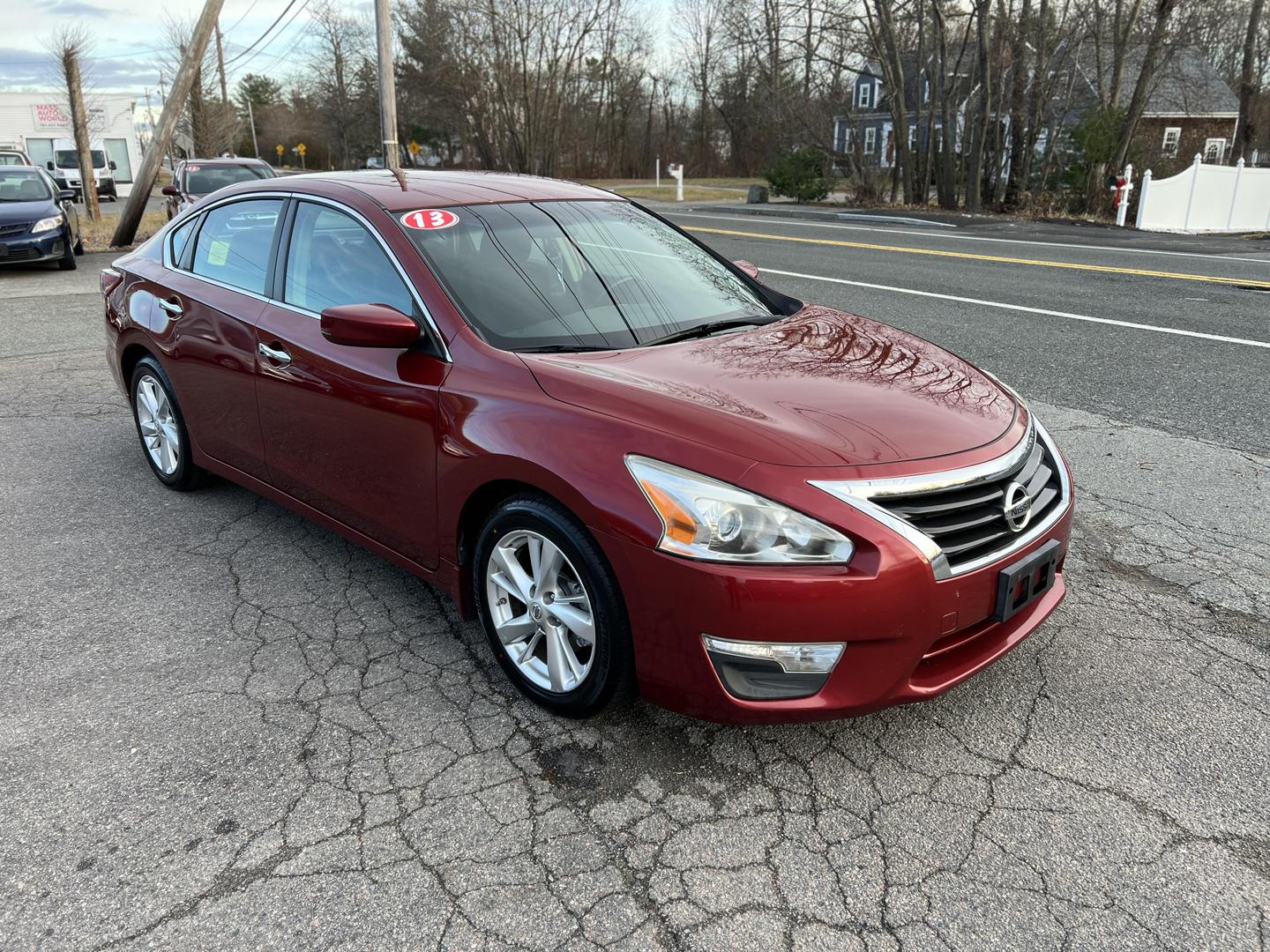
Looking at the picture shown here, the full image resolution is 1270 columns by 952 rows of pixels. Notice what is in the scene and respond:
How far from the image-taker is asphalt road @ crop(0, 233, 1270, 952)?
2.22 metres

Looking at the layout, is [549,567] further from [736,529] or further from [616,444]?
[736,529]

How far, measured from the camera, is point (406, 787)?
8.79 ft

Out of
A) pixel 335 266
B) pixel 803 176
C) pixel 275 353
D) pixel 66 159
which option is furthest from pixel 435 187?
pixel 66 159

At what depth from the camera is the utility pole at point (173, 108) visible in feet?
53.5

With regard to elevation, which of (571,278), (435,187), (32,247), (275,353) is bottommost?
(32,247)

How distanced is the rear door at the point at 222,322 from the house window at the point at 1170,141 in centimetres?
2759

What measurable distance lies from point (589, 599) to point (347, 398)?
4.27ft

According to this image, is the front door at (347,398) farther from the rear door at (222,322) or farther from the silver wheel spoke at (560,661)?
the silver wheel spoke at (560,661)

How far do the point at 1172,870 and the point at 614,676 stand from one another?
1467 millimetres

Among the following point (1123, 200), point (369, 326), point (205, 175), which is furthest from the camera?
point (1123, 200)

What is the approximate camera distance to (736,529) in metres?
2.43

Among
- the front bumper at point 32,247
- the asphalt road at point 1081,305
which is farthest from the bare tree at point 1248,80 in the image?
the front bumper at point 32,247

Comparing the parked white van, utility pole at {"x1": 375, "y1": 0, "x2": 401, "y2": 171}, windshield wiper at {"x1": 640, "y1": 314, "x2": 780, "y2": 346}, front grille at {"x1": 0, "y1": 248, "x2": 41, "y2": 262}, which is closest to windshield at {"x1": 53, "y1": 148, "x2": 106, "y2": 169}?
the parked white van

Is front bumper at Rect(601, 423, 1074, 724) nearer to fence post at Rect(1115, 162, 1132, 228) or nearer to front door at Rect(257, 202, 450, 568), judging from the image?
front door at Rect(257, 202, 450, 568)
